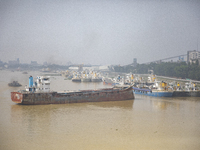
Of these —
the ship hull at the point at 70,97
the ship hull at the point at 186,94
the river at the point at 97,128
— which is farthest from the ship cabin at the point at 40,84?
the ship hull at the point at 186,94

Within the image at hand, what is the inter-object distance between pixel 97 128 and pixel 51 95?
825 centimetres

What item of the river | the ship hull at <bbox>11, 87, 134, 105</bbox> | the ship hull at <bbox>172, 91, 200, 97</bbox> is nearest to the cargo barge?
the ship hull at <bbox>11, 87, 134, 105</bbox>

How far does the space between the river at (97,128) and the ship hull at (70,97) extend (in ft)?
2.34

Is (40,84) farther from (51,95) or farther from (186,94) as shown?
(186,94)

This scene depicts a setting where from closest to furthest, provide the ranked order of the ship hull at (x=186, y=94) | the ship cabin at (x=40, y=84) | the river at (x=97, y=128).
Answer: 1. the river at (x=97, y=128)
2. the ship cabin at (x=40, y=84)
3. the ship hull at (x=186, y=94)

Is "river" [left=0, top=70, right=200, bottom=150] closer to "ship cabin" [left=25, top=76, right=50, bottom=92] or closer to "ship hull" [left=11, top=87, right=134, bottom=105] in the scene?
"ship hull" [left=11, top=87, right=134, bottom=105]

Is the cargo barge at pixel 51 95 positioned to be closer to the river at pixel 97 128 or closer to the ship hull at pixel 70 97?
the ship hull at pixel 70 97

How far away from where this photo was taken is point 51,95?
65.9ft

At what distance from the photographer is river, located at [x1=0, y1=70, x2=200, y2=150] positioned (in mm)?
10648

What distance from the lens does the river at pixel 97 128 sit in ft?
34.9

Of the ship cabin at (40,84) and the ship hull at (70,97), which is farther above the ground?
the ship cabin at (40,84)

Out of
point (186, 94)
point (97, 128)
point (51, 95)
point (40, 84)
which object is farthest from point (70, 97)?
point (186, 94)

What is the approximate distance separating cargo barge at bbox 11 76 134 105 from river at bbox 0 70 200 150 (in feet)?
2.51

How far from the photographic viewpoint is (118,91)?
76.7ft
